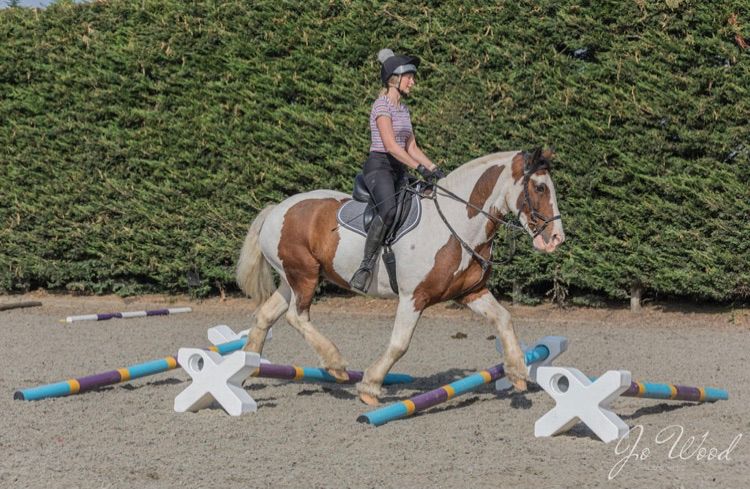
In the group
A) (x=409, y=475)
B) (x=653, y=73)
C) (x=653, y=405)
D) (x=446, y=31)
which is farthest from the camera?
(x=446, y=31)

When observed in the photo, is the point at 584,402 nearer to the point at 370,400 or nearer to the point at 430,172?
the point at 370,400

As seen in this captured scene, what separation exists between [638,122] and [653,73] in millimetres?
529

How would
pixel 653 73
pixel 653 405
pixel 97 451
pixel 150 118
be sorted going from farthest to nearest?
1. pixel 150 118
2. pixel 653 73
3. pixel 653 405
4. pixel 97 451

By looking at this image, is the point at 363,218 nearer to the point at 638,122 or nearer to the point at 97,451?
the point at 97,451

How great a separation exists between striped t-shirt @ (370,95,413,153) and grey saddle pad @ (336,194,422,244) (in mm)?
428

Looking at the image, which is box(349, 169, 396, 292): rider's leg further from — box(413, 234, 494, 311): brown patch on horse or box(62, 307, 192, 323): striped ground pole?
box(62, 307, 192, 323): striped ground pole

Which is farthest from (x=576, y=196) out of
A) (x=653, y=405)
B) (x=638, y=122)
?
(x=653, y=405)

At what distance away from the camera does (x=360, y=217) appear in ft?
23.9

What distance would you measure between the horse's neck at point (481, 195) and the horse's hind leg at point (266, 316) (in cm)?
157

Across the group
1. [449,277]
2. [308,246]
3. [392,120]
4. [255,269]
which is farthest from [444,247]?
[255,269]

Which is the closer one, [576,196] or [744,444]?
[744,444]

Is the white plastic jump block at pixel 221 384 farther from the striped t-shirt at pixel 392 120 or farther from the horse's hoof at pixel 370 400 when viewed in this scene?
the striped t-shirt at pixel 392 120

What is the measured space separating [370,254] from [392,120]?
97 cm

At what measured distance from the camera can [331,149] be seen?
11820 mm
